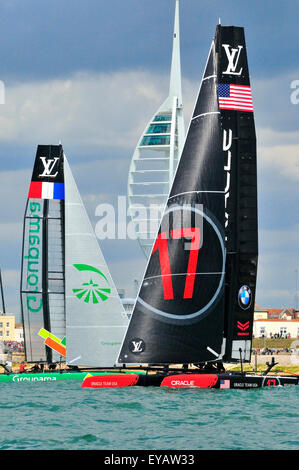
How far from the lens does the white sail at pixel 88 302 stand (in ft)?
162

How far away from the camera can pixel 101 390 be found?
133 feet

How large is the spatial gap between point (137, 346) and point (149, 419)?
9.60m

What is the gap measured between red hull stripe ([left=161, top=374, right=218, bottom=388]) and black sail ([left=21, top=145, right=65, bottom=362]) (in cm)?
1683

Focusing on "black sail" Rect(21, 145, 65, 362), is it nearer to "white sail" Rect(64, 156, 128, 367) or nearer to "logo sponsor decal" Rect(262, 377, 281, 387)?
"white sail" Rect(64, 156, 128, 367)

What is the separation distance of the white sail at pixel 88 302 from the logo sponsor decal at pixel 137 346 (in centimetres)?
1135

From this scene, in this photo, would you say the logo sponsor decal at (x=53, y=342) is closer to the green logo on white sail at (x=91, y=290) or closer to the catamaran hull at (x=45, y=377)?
the green logo on white sail at (x=91, y=290)

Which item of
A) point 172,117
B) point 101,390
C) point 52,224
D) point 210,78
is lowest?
point 101,390

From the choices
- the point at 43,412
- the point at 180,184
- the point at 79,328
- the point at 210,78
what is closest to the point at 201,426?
the point at 43,412

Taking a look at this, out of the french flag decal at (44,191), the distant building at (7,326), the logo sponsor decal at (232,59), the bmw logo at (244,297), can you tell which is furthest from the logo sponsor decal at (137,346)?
the distant building at (7,326)

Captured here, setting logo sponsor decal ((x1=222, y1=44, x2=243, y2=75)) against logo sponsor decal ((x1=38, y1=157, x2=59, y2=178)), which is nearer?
logo sponsor decal ((x1=222, y1=44, x2=243, y2=75))

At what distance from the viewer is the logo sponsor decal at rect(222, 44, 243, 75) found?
1666 inches

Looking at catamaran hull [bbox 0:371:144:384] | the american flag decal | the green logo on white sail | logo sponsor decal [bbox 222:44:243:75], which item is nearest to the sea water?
catamaran hull [bbox 0:371:144:384]
